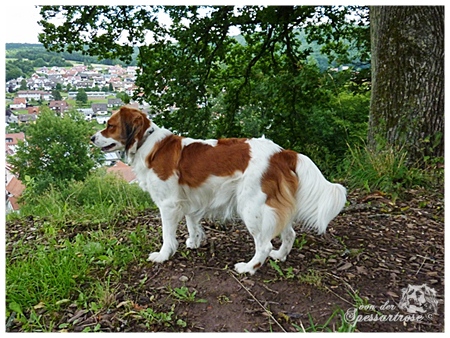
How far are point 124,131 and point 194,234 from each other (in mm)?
1234

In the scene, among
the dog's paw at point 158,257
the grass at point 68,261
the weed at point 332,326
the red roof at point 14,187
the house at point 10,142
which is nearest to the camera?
the weed at point 332,326

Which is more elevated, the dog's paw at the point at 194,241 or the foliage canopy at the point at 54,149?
the dog's paw at the point at 194,241

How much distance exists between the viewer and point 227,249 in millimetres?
4469

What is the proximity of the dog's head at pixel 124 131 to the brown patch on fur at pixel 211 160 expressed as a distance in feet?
1.48

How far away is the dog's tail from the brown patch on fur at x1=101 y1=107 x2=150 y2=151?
4.84ft

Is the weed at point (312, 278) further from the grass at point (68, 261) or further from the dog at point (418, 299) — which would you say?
the grass at point (68, 261)

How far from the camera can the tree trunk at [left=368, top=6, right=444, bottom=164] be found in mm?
6070

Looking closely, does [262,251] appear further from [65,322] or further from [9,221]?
[9,221]

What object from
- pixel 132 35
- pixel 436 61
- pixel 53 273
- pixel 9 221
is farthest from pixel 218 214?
pixel 132 35

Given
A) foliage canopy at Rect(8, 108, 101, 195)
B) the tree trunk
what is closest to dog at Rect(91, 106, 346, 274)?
the tree trunk

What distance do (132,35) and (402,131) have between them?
19.9 ft

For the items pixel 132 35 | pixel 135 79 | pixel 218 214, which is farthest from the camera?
pixel 132 35

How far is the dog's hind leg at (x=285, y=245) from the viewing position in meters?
4.16

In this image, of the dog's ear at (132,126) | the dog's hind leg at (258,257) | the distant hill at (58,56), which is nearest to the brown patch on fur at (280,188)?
the dog's hind leg at (258,257)
